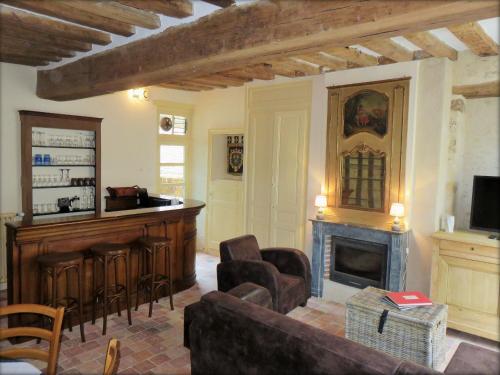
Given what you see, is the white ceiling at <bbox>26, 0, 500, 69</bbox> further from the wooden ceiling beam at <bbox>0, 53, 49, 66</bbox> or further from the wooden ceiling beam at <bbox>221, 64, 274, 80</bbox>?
the wooden ceiling beam at <bbox>221, 64, 274, 80</bbox>

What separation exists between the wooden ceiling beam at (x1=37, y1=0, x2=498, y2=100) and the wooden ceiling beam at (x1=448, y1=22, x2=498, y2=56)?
1520 mm

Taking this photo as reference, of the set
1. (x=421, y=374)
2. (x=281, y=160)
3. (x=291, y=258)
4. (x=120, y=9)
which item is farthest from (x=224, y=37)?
(x=281, y=160)

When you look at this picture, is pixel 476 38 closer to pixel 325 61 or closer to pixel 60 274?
pixel 325 61

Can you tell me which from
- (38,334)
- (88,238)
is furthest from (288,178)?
(38,334)

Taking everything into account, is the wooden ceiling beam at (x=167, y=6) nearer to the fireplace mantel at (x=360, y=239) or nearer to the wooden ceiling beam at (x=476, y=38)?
the wooden ceiling beam at (x=476, y=38)

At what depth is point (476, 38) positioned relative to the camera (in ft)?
10.9

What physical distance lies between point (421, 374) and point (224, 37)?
2.17 m

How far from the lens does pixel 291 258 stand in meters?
4.40

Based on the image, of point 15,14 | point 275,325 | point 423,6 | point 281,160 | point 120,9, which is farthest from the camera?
point 281,160

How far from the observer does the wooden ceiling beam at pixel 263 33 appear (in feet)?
5.75

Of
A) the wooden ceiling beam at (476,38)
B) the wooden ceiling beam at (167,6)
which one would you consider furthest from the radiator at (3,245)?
the wooden ceiling beam at (476,38)

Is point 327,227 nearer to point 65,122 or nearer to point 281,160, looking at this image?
point 281,160

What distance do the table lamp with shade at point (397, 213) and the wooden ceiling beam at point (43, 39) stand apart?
3567 millimetres

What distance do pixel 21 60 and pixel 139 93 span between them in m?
1.84
